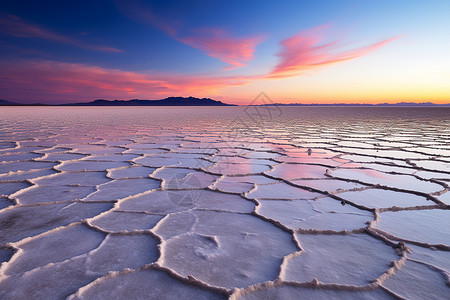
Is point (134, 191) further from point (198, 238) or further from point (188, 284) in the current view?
point (188, 284)

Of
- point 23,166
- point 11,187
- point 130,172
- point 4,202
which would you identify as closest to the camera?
point 4,202

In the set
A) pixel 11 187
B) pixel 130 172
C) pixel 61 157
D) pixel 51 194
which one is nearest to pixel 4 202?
pixel 51 194

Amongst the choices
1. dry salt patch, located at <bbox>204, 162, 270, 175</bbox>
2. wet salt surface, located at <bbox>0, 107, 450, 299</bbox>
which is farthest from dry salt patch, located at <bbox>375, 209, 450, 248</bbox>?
dry salt patch, located at <bbox>204, 162, 270, 175</bbox>

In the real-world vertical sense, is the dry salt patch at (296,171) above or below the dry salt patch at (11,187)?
below

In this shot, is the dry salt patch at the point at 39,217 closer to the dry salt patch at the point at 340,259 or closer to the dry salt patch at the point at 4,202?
the dry salt patch at the point at 4,202

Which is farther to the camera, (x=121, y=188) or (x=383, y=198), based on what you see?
(x=121, y=188)

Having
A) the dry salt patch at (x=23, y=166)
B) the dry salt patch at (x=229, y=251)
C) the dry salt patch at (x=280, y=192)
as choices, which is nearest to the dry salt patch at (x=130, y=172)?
the dry salt patch at (x=23, y=166)

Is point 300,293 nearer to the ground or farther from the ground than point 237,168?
farther from the ground

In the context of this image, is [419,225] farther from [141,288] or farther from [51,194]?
[51,194]

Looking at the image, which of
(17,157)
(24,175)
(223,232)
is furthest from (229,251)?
(17,157)

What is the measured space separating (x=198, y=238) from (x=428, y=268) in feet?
2.72

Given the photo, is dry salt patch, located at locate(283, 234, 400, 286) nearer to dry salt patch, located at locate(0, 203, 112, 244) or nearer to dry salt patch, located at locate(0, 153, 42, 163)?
dry salt patch, located at locate(0, 203, 112, 244)

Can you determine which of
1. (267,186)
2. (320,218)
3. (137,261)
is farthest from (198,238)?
(267,186)

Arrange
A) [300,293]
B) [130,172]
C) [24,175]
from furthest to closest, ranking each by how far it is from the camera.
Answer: [130,172]
[24,175]
[300,293]
